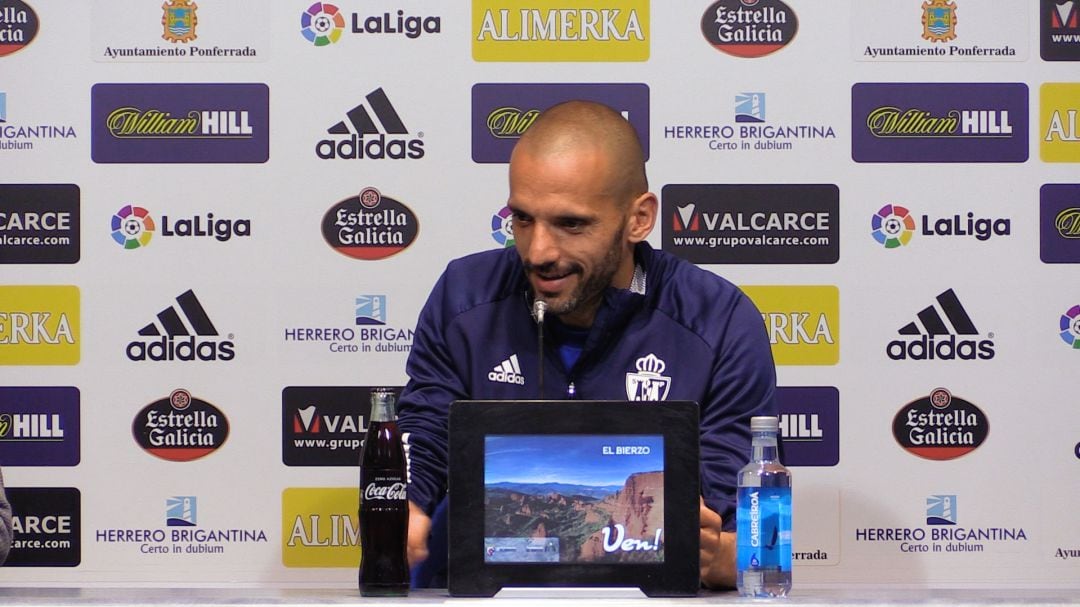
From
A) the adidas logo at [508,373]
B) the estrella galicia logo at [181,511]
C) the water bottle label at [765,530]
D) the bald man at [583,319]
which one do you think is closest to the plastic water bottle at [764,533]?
the water bottle label at [765,530]

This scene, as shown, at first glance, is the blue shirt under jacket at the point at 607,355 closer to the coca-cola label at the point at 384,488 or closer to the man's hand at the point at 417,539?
the man's hand at the point at 417,539

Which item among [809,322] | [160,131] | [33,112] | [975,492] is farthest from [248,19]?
[975,492]

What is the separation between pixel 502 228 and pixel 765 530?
68.5 inches

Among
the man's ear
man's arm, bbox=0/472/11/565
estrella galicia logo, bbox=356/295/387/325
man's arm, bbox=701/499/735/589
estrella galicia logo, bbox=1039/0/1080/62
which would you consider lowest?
man's arm, bbox=0/472/11/565

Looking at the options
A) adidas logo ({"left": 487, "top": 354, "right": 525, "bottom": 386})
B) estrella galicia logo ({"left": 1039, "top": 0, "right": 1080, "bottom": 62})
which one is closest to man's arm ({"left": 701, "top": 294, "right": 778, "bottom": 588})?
adidas logo ({"left": 487, "top": 354, "right": 525, "bottom": 386})

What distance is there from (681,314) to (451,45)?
4.28 feet

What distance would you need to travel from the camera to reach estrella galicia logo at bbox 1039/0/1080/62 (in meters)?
3.15

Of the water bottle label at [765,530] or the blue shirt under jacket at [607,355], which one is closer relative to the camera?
the water bottle label at [765,530]

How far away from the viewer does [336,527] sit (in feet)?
10.3

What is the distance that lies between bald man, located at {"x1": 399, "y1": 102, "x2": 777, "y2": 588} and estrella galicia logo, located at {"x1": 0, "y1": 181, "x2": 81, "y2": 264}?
4.42 ft

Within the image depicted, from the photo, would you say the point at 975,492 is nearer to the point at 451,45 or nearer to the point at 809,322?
the point at 809,322

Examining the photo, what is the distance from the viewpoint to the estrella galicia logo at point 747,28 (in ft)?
10.4

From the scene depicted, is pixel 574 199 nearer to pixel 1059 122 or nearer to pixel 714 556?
pixel 714 556

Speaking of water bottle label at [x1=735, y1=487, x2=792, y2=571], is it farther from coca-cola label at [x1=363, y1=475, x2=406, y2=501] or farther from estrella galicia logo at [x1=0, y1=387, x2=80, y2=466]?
estrella galicia logo at [x1=0, y1=387, x2=80, y2=466]
